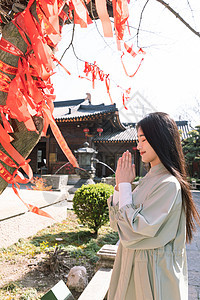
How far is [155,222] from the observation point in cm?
107

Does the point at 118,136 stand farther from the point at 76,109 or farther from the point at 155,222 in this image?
the point at 155,222

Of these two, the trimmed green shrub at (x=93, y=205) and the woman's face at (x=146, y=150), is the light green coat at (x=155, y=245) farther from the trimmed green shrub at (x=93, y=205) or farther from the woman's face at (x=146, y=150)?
the trimmed green shrub at (x=93, y=205)

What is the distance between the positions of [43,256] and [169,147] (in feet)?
9.80

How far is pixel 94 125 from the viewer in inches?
639

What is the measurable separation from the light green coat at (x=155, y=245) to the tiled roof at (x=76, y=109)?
1426 cm

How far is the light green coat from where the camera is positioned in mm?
1099

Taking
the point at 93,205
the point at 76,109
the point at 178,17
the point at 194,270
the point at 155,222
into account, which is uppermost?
the point at 178,17

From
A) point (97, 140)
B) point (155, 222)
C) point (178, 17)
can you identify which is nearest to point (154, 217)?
point (155, 222)

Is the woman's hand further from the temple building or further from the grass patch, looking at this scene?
the temple building

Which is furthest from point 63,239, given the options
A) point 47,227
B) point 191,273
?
point 191,273

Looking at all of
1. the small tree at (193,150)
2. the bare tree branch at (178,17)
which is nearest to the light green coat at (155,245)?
the bare tree branch at (178,17)

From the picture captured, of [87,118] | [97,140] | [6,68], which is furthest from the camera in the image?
[97,140]

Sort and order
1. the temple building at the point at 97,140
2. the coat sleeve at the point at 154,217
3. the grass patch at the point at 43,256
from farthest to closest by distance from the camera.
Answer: the temple building at the point at 97,140
the grass patch at the point at 43,256
the coat sleeve at the point at 154,217

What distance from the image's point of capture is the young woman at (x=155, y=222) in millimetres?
1110
